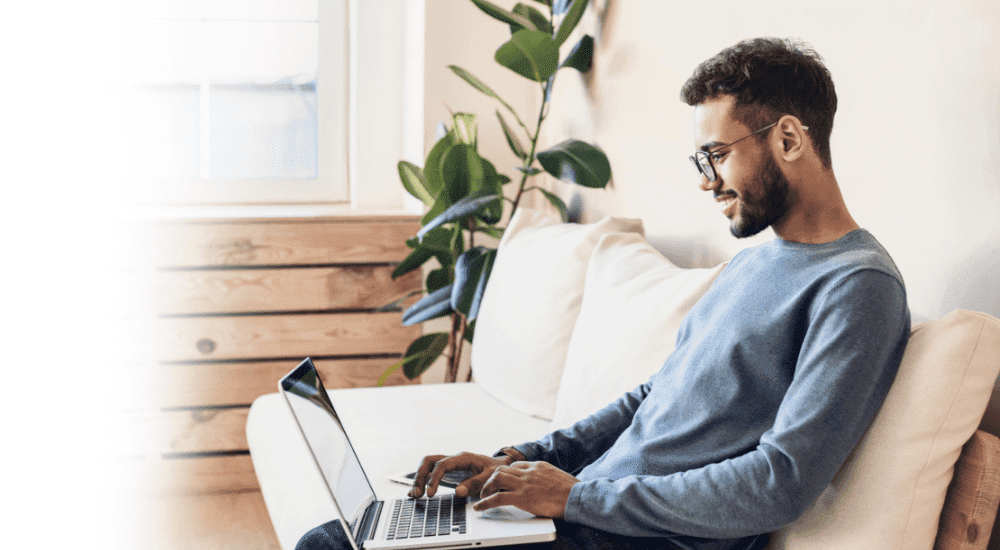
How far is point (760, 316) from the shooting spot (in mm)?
924

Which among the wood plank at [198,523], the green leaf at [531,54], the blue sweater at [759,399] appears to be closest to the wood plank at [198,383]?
the wood plank at [198,523]

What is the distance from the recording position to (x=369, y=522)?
1.02 meters

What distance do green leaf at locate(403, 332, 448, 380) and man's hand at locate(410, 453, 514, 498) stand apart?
124 centimetres

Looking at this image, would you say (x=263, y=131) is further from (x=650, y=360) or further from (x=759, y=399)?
(x=759, y=399)

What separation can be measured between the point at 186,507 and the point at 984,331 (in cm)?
216

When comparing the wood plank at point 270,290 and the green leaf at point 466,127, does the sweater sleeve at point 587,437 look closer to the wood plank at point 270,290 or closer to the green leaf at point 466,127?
the green leaf at point 466,127

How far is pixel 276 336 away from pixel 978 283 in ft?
6.34

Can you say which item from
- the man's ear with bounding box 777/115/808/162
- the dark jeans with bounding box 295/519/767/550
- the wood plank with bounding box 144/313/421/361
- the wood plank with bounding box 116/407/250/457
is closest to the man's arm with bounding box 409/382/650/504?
the dark jeans with bounding box 295/519/767/550

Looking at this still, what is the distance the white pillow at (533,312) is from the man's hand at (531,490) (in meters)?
0.71

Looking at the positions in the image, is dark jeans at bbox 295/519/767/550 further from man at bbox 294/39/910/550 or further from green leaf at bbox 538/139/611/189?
green leaf at bbox 538/139/611/189

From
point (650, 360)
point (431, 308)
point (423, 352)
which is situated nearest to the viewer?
point (650, 360)

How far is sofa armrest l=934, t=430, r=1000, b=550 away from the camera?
31.9 inches

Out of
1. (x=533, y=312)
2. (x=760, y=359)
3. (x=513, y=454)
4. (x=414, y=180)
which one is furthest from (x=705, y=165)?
(x=414, y=180)

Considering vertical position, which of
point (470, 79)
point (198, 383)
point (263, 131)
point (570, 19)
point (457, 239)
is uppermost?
point (570, 19)
